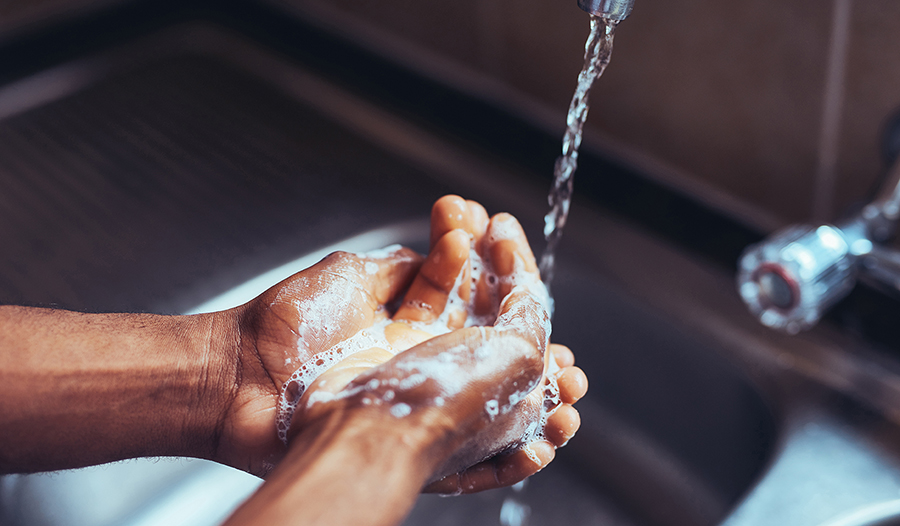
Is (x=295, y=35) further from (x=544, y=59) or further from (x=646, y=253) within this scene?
(x=646, y=253)

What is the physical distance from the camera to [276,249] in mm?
867

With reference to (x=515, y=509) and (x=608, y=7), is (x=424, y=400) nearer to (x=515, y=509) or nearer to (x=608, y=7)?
(x=608, y=7)

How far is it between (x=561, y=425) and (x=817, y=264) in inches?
10.5

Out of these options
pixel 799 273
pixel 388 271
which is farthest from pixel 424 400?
pixel 799 273

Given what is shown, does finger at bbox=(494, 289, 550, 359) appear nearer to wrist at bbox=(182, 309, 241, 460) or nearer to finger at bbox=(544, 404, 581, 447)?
finger at bbox=(544, 404, 581, 447)

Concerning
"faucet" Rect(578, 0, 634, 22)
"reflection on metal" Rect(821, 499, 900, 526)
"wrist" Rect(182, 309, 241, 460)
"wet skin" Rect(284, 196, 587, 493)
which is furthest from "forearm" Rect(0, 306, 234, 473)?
"reflection on metal" Rect(821, 499, 900, 526)

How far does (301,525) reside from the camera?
0.35 m

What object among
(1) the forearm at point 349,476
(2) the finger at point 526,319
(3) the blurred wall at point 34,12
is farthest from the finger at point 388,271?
(3) the blurred wall at point 34,12

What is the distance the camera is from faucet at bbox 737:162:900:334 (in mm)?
612

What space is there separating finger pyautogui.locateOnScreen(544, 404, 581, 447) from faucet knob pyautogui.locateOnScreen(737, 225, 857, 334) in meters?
0.22

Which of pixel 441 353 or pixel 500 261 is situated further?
pixel 500 261

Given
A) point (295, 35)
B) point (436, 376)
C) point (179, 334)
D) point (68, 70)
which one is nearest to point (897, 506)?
point (436, 376)

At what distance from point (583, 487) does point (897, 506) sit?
1.09 ft

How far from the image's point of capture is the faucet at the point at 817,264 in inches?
24.1
